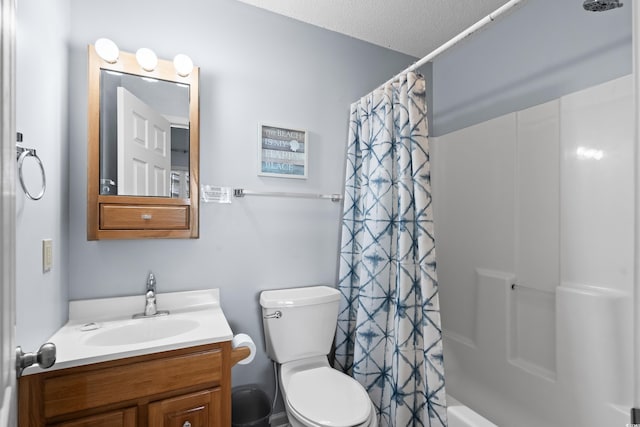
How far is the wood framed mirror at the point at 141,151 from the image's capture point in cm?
140

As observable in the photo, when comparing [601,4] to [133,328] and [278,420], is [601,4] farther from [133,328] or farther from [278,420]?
[278,420]

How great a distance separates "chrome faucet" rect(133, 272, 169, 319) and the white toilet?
1.67 feet

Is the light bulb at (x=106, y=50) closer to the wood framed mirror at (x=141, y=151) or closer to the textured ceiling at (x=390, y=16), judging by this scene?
the wood framed mirror at (x=141, y=151)

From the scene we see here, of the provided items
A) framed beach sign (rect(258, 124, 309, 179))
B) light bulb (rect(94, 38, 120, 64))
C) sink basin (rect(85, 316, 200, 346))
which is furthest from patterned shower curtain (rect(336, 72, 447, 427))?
light bulb (rect(94, 38, 120, 64))

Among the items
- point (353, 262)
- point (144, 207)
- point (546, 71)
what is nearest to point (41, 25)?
point (144, 207)

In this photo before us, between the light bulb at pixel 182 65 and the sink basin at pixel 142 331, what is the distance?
1167 millimetres

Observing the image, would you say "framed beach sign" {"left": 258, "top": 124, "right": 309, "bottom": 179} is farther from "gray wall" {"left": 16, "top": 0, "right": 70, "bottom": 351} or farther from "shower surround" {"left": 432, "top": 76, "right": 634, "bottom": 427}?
"shower surround" {"left": 432, "top": 76, "right": 634, "bottom": 427}

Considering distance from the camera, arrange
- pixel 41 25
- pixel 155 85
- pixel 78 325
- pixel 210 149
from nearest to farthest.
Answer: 1. pixel 41 25
2. pixel 78 325
3. pixel 155 85
4. pixel 210 149

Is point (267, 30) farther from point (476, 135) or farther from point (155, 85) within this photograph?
point (476, 135)

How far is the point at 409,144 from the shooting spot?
61.5 inches

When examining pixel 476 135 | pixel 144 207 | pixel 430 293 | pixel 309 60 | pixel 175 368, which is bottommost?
pixel 175 368

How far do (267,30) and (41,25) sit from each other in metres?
1.09

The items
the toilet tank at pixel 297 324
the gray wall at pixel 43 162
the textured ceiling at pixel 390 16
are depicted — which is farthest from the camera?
the textured ceiling at pixel 390 16

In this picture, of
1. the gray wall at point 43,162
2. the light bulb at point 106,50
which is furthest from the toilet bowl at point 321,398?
the light bulb at point 106,50
